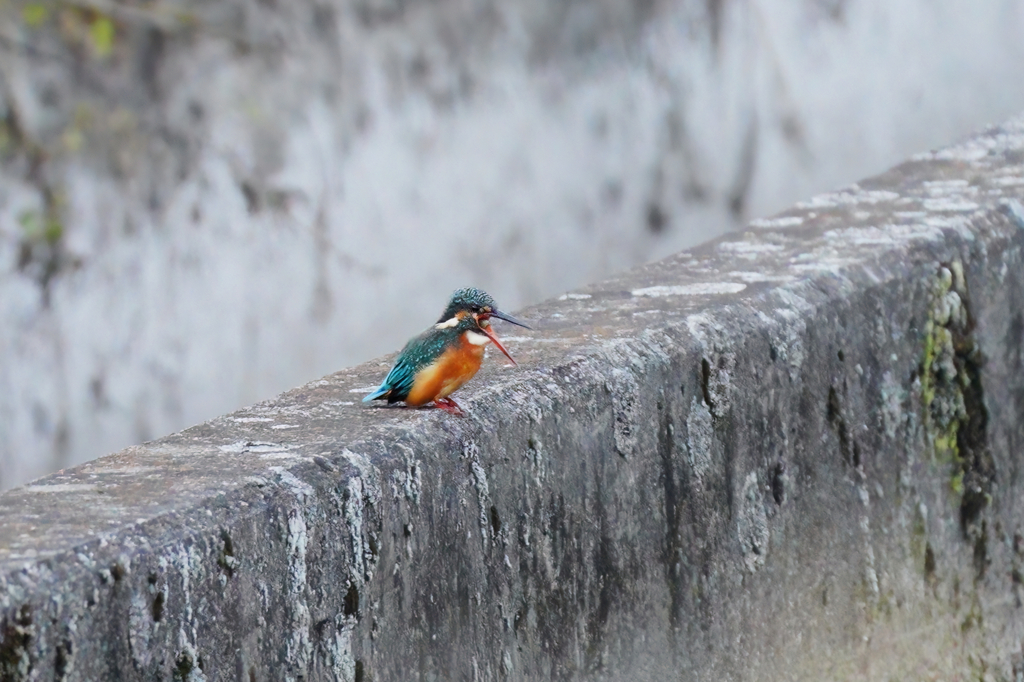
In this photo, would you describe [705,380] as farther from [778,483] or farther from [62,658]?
[62,658]

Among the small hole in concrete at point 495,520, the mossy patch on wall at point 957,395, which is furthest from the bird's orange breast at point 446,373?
the mossy patch on wall at point 957,395

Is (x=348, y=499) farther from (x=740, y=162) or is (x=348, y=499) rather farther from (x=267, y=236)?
(x=740, y=162)

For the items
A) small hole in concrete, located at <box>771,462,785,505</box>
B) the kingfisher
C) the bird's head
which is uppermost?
the bird's head

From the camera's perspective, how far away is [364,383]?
2451mm

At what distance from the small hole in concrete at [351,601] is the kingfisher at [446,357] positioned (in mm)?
340

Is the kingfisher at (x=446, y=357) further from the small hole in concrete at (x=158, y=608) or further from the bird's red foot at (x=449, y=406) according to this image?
the small hole in concrete at (x=158, y=608)

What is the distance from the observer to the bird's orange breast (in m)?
2.12

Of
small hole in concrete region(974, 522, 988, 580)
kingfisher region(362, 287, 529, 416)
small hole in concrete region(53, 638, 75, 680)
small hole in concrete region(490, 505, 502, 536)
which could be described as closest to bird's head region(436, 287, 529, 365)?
kingfisher region(362, 287, 529, 416)

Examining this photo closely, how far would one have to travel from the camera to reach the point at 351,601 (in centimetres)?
191

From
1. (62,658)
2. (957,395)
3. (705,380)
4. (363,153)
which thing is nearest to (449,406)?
(705,380)

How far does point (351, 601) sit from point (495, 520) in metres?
0.30

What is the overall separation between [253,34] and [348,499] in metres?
3.93

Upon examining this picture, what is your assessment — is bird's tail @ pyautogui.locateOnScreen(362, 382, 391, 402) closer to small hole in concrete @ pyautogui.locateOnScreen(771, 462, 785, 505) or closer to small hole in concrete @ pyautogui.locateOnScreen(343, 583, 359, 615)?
small hole in concrete @ pyautogui.locateOnScreen(343, 583, 359, 615)

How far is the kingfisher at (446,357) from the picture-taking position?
2.12 meters
